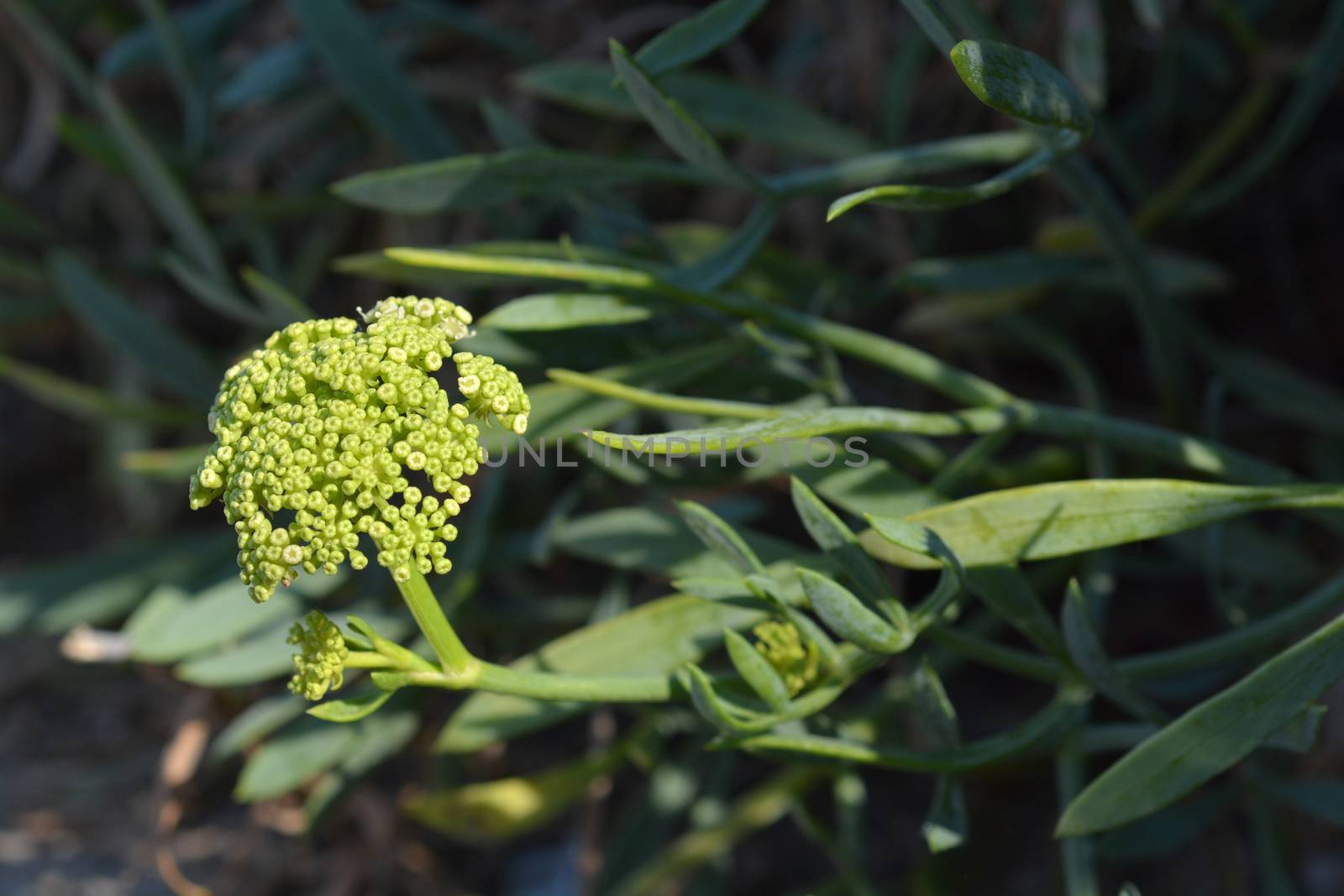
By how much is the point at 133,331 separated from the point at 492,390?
Result: 84 cm

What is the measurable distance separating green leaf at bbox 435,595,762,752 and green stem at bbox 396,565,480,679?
0.22 metres

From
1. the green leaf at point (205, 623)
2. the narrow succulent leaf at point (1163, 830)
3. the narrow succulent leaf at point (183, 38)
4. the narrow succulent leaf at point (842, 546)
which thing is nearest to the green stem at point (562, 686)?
the narrow succulent leaf at point (842, 546)

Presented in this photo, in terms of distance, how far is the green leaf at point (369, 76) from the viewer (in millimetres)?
1106

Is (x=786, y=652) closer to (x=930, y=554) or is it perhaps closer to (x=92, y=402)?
(x=930, y=554)

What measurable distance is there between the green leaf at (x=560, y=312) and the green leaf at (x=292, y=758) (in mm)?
432

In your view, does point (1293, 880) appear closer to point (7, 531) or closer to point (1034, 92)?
point (1034, 92)

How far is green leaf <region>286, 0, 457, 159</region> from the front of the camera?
1.11m

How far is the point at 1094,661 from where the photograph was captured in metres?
0.76

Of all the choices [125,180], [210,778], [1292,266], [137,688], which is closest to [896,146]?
[1292,266]

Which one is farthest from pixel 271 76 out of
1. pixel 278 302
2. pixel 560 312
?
pixel 560 312

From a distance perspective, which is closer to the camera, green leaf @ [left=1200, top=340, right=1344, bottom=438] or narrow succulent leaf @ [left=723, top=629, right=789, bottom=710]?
narrow succulent leaf @ [left=723, top=629, right=789, bottom=710]

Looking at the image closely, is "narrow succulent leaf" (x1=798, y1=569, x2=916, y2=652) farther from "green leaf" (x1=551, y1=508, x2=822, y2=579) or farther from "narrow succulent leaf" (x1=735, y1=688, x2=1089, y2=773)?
"green leaf" (x1=551, y1=508, x2=822, y2=579)

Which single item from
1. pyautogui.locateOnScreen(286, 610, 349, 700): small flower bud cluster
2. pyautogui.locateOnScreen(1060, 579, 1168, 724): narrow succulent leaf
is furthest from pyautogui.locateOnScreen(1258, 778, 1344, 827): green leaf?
pyautogui.locateOnScreen(286, 610, 349, 700): small flower bud cluster

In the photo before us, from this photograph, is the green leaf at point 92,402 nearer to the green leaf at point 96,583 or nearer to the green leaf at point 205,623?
the green leaf at point 96,583
